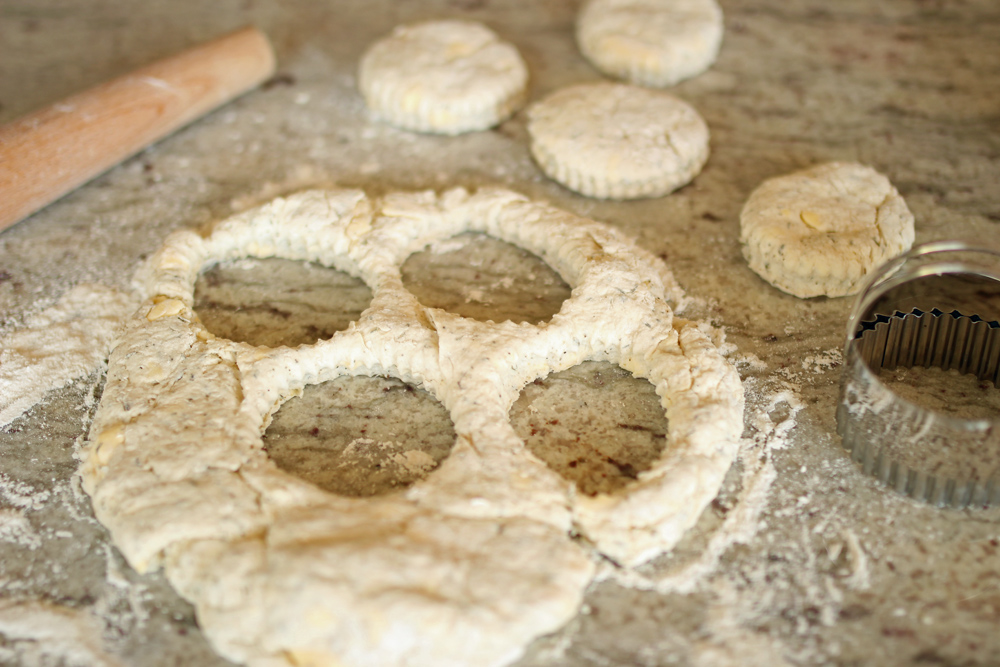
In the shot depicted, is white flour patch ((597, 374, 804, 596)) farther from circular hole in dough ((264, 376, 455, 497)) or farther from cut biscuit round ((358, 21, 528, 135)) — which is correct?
cut biscuit round ((358, 21, 528, 135))

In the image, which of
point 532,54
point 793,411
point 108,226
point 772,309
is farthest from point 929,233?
point 108,226

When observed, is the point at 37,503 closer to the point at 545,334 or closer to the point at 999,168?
the point at 545,334

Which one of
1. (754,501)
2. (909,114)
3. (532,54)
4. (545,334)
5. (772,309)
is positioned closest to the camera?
(754,501)

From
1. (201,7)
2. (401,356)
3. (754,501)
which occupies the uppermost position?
(201,7)

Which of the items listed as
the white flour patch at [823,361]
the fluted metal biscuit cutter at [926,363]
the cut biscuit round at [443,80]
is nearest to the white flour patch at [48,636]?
the fluted metal biscuit cutter at [926,363]

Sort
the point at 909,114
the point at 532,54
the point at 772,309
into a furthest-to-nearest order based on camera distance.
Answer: the point at 532,54
the point at 909,114
the point at 772,309

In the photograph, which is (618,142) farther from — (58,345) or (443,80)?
(58,345)

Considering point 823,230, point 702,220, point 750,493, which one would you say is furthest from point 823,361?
point 702,220

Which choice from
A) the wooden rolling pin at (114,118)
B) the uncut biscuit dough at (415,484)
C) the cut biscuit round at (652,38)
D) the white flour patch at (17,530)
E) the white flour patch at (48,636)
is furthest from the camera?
A: the cut biscuit round at (652,38)

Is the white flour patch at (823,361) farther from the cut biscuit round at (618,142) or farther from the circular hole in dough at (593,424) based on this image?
the cut biscuit round at (618,142)
